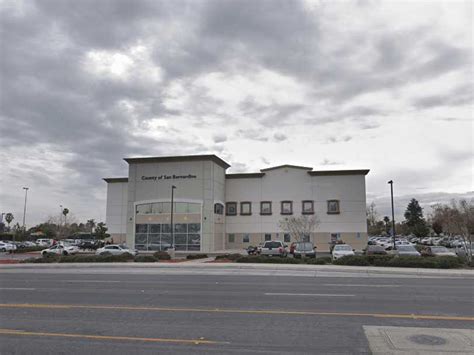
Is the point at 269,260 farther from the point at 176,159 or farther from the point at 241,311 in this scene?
the point at 176,159

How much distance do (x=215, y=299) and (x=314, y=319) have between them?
158 inches

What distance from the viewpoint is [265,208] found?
178 ft

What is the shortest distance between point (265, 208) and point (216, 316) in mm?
44462

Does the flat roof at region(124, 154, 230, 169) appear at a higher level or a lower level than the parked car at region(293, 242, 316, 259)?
higher

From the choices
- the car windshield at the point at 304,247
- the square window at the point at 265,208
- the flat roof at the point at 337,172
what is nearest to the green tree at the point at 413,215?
the flat roof at the point at 337,172

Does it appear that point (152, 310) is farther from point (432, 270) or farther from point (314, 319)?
point (432, 270)

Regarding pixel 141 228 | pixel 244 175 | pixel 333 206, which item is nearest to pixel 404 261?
pixel 333 206

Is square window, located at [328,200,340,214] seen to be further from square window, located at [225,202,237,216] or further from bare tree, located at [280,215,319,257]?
square window, located at [225,202,237,216]

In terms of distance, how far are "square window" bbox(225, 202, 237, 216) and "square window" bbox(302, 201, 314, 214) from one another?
8.65 m

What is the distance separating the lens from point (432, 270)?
22.9m

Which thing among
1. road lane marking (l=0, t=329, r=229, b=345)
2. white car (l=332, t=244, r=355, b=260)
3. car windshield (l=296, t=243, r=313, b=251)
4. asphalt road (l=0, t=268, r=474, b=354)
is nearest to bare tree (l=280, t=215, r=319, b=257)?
car windshield (l=296, t=243, r=313, b=251)

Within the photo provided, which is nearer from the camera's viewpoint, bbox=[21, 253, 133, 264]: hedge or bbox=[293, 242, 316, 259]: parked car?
bbox=[21, 253, 133, 264]: hedge

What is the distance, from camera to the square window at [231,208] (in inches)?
2183

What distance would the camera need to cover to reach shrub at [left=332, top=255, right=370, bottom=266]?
26016 mm
